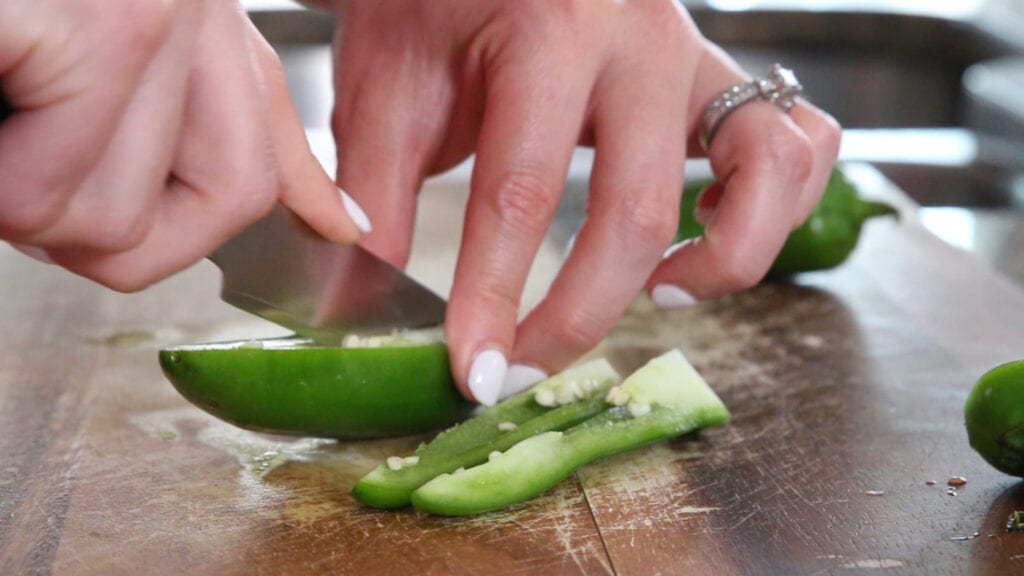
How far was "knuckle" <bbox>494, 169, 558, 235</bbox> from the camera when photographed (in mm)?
1365

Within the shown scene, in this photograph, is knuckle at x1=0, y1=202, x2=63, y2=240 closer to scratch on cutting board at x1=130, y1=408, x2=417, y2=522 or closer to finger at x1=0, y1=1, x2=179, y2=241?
finger at x1=0, y1=1, x2=179, y2=241

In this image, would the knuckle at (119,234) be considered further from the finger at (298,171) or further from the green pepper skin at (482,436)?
the green pepper skin at (482,436)

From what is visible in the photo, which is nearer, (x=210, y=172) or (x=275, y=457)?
(x=210, y=172)

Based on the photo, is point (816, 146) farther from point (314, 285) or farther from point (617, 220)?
point (314, 285)

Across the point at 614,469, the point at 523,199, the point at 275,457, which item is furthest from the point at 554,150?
the point at 275,457

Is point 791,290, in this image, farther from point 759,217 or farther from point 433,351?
point 433,351

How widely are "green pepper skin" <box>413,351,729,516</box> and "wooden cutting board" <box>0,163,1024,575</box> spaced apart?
32 millimetres

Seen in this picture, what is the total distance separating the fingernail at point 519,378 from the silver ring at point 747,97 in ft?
1.36

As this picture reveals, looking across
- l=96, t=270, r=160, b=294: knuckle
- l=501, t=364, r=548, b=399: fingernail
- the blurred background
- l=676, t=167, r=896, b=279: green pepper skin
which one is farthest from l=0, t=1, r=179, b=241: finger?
the blurred background

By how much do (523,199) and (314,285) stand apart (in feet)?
0.85

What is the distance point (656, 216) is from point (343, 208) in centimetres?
41

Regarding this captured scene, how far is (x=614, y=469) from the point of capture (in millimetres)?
1353

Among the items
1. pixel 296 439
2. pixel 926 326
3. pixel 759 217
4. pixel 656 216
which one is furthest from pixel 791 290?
pixel 296 439

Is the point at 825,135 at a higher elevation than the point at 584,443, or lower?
higher
